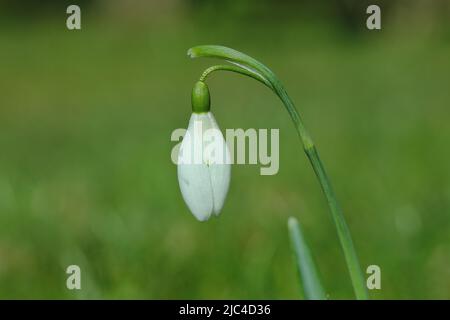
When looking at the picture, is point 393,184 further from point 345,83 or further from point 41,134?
point 345,83

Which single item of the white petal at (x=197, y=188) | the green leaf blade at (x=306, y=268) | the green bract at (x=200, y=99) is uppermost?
the green bract at (x=200, y=99)

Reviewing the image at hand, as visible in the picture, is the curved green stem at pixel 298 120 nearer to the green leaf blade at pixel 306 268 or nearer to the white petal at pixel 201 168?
the white petal at pixel 201 168

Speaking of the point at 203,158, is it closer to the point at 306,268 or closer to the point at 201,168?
the point at 201,168

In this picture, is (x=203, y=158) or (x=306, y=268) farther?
(x=306, y=268)

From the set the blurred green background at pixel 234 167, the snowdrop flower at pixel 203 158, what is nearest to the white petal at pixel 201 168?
the snowdrop flower at pixel 203 158

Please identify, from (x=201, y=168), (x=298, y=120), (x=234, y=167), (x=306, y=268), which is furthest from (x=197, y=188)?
(x=234, y=167)

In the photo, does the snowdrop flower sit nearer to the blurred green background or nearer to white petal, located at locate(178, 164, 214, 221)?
white petal, located at locate(178, 164, 214, 221)

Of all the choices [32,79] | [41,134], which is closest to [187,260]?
[41,134]
